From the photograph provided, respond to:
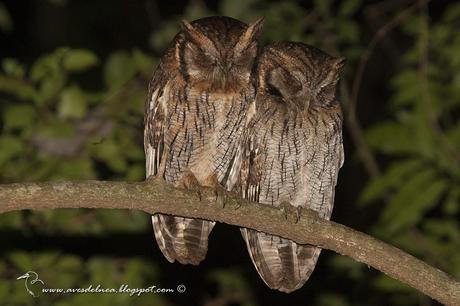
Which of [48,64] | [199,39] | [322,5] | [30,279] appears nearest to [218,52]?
[199,39]

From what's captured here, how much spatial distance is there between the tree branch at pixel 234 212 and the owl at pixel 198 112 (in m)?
0.39

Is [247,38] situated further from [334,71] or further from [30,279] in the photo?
[30,279]

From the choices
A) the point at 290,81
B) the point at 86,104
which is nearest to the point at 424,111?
the point at 290,81

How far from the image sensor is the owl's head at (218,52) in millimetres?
4137

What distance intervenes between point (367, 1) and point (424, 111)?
327cm

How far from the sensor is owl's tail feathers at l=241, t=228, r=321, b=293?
4.68 metres

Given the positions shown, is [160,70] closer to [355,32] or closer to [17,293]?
[17,293]

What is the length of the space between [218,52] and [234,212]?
76cm

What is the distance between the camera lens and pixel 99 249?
5.99 m

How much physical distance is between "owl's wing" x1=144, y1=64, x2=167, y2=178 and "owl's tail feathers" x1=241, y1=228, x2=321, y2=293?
0.68m

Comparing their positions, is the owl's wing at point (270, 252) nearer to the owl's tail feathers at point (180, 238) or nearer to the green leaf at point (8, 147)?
the owl's tail feathers at point (180, 238)

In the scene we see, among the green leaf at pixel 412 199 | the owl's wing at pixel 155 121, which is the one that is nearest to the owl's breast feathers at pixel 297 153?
the green leaf at pixel 412 199

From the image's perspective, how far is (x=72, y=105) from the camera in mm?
5133

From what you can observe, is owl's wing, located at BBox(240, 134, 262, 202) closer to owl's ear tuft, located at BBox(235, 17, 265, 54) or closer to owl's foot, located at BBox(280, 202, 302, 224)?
owl's foot, located at BBox(280, 202, 302, 224)
